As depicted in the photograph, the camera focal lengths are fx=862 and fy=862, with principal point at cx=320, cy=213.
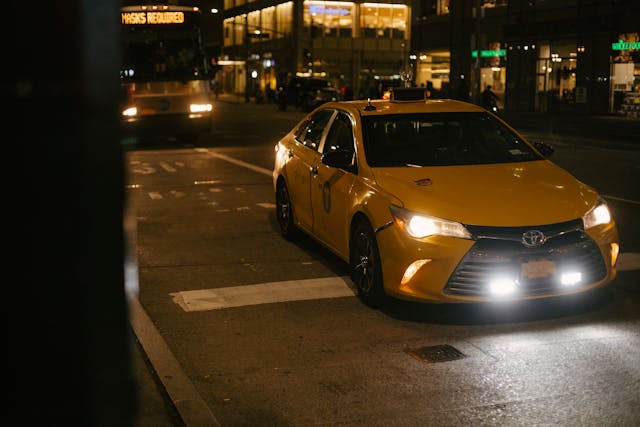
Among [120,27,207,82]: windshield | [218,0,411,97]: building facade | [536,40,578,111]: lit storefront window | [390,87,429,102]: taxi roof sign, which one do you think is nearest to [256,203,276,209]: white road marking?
[390,87,429,102]: taxi roof sign

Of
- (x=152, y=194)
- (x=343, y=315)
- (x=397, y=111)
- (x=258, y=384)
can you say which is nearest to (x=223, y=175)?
(x=152, y=194)

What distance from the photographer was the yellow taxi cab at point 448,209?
6.21 meters

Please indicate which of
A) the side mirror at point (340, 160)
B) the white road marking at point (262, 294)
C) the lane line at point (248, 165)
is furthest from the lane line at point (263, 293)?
the lane line at point (248, 165)

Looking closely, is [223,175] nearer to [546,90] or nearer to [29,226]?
[29,226]

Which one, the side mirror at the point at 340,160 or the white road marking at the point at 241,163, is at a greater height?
the side mirror at the point at 340,160

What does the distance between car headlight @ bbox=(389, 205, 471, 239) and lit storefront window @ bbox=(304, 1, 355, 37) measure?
241ft

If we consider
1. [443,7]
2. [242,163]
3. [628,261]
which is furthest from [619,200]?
[443,7]

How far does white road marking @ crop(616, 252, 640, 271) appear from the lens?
319 inches

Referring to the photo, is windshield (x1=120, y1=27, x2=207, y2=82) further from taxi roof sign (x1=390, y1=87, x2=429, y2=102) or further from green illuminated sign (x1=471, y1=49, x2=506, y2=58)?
green illuminated sign (x1=471, y1=49, x2=506, y2=58)

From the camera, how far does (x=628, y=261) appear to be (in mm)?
8398

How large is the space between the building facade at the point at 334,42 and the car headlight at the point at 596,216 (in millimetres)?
69721

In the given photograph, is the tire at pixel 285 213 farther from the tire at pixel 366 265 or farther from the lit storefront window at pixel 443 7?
the lit storefront window at pixel 443 7

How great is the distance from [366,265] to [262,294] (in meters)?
1.07

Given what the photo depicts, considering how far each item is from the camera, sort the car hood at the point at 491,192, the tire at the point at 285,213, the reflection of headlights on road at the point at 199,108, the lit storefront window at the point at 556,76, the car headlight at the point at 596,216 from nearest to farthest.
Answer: the car hood at the point at 491,192, the car headlight at the point at 596,216, the tire at the point at 285,213, the reflection of headlights on road at the point at 199,108, the lit storefront window at the point at 556,76
